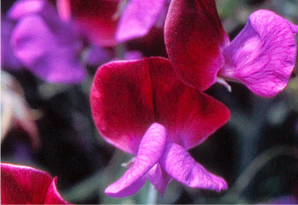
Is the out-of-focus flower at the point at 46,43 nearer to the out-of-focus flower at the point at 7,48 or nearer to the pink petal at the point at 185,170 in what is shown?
the out-of-focus flower at the point at 7,48

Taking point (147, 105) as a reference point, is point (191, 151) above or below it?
below

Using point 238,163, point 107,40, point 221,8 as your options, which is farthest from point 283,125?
point 107,40

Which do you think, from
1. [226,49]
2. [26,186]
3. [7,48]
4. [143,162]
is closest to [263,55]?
[226,49]

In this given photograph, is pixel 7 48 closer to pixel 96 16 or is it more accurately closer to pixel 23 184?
pixel 96 16

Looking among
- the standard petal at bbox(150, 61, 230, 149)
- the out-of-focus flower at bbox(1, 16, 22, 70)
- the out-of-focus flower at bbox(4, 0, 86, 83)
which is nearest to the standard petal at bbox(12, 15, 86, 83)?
the out-of-focus flower at bbox(4, 0, 86, 83)

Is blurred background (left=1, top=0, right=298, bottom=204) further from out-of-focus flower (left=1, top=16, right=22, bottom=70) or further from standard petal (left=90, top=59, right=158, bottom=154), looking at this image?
standard petal (left=90, top=59, right=158, bottom=154)

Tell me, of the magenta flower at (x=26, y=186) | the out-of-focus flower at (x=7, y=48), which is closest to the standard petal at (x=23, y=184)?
the magenta flower at (x=26, y=186)

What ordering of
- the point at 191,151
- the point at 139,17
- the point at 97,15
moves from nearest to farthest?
the point at 139,17 → the point at 97,15 → the point at 191,151
